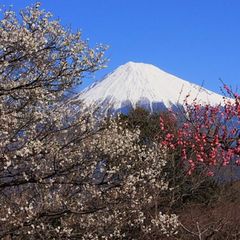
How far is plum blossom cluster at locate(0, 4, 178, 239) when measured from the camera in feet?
31.6

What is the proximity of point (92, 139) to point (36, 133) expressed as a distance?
5.51ft

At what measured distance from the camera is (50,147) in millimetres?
9992

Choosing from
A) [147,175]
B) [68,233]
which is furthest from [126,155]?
[68,233]

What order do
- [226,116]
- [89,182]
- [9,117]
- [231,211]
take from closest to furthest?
[9,117] → [89,182] → [226,116] → [231,211]

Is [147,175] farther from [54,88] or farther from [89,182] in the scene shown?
[54,88]

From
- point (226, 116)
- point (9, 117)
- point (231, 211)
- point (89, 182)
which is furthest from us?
point (231, 211)

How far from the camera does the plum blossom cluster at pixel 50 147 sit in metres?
9.64

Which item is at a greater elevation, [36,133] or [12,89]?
[12,89]

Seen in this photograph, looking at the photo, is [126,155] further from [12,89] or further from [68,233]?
[12,89]

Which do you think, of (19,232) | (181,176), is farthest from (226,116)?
(181,176)

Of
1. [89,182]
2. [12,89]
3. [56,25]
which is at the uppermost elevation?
[56,25]

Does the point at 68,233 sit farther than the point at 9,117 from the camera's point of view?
Yes

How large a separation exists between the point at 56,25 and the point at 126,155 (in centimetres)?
368

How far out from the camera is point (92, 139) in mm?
11406
